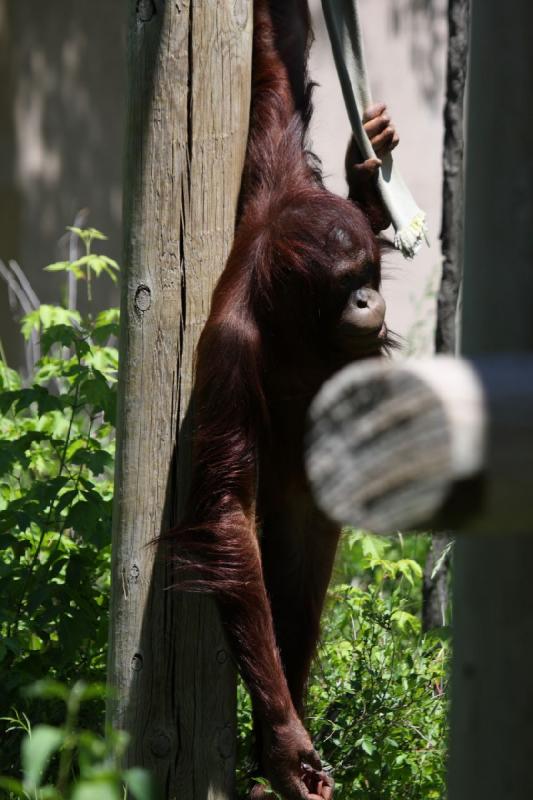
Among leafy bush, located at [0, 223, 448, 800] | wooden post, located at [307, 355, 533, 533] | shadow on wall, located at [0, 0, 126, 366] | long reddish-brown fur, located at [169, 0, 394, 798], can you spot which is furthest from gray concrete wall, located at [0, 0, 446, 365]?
wooden post, located at [307, 355, 533, 533]

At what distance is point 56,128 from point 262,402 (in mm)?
4913

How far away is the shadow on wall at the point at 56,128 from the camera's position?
276 inches

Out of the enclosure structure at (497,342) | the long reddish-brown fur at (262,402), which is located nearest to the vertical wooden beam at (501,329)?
the enclosure structure at (497,342)

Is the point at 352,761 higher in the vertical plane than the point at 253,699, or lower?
lower

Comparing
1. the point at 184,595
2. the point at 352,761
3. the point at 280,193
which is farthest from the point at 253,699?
the point at 280,193

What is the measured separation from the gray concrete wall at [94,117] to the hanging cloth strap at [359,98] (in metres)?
3.98

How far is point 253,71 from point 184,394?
0.95 m

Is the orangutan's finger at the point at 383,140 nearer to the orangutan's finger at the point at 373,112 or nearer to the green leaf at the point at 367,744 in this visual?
the orangutan's finger at the point at 373,112

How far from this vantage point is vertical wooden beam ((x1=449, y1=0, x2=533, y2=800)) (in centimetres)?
140

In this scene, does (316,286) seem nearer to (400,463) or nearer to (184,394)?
(184,394)

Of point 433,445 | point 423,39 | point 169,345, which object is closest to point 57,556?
point 169,345

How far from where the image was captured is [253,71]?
10.2ft

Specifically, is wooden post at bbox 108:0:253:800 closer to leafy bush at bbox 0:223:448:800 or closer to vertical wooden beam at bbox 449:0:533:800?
leafy bush at bbox 0:223:448:800

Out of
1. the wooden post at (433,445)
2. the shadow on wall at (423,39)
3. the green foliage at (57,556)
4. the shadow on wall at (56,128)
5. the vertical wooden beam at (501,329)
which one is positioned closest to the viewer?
the wooden post at (433,445)
